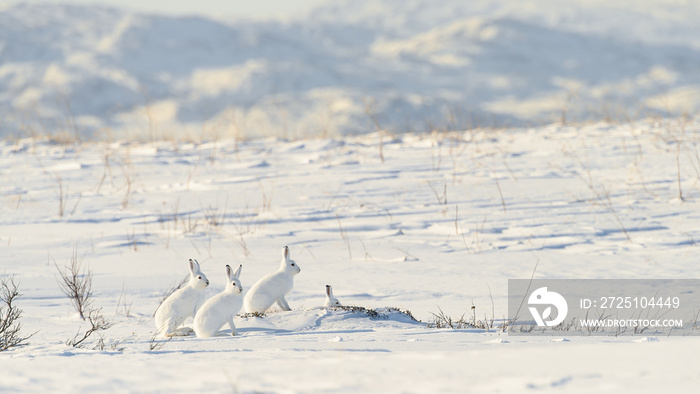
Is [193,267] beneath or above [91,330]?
above

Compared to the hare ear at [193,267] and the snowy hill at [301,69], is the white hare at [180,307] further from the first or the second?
the snowy hill at [301,69]

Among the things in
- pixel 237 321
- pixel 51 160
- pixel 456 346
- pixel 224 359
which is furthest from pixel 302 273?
pixel 51 160

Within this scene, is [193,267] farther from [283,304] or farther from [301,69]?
[301,69]

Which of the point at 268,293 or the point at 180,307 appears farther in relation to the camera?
the point at 268,293

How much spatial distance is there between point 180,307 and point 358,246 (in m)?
2.48

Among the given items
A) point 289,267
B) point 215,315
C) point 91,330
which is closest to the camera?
point 91,330

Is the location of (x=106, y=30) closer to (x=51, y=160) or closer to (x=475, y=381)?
(x=51, y=160)

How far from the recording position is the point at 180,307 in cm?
338

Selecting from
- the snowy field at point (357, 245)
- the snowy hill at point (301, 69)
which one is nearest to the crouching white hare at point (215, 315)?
the snowy field at point (357, 245)

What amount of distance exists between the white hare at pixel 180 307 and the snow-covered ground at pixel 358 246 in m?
0.11

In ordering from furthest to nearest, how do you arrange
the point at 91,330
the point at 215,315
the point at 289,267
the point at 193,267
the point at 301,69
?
1. the point at 301,69
2. the point at 289,267
3. the point at 193,267
4. the point at 215,315
5. the point at 91,330

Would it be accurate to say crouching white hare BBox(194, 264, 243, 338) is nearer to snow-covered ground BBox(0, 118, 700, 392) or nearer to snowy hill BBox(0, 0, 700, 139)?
snow-covered ground BBox(0, 118, 700, 392)

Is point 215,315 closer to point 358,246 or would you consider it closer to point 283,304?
point 283,304

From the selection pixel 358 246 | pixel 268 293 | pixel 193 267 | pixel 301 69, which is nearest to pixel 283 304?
pixel 268 293
